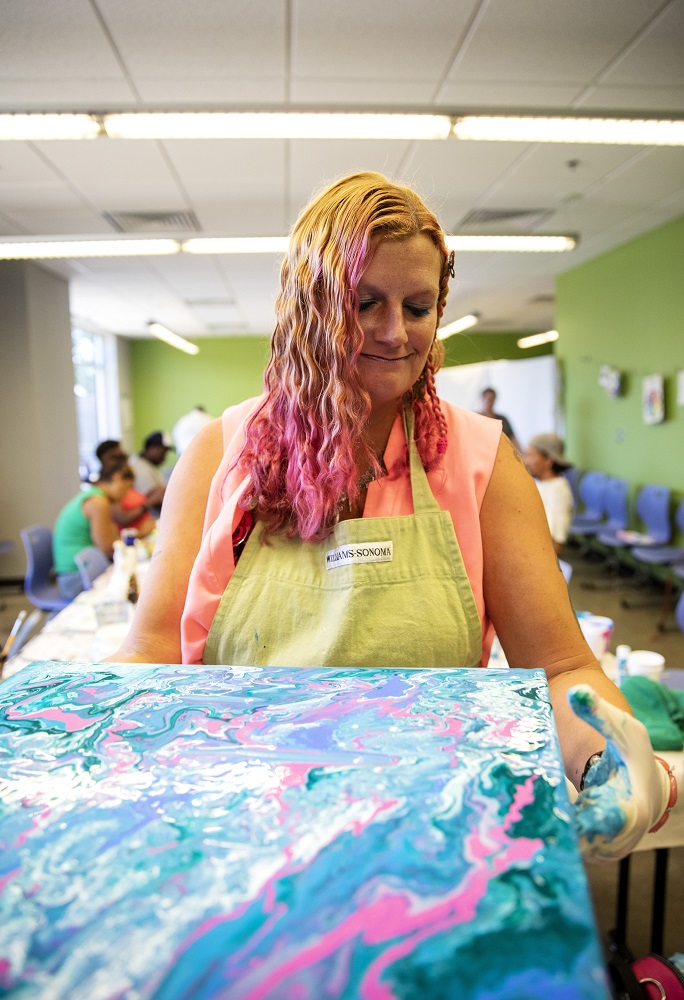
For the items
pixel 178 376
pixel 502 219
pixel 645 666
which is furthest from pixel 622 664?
pixel 178 376

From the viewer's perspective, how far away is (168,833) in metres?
0.47

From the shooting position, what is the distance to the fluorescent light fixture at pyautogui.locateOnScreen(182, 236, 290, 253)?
18.2ft

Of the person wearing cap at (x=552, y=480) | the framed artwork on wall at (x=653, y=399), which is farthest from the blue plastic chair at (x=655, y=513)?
the person wearing cap at (x=552, y=480)

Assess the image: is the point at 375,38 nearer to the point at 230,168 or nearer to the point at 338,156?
the point at 338,156

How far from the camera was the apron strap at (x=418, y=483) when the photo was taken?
98 centimetres

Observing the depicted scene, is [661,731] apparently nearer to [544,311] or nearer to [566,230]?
[566,230]

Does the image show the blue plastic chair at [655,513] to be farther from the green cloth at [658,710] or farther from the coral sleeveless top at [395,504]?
the coral sleeveless top at [395,504]

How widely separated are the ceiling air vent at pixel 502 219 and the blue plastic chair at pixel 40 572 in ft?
13.8

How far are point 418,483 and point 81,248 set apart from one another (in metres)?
5.76

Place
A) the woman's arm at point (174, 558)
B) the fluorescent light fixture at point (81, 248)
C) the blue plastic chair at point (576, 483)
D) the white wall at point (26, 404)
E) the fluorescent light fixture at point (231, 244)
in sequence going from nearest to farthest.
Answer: the woman's arm at point (174, 558) < the fluorescent light fixture at point (231, 244) < the fluorescent light fixture at point (81, 248) < the white wall at point (26, 404) < the blue plastic chair at point (576, 483)

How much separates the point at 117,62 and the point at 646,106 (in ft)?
9.02

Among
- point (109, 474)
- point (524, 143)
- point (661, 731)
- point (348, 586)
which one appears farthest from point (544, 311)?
point (348, 586)

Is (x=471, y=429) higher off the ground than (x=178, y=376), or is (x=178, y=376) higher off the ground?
(x=178, y=376)

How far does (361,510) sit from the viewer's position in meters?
1.01
